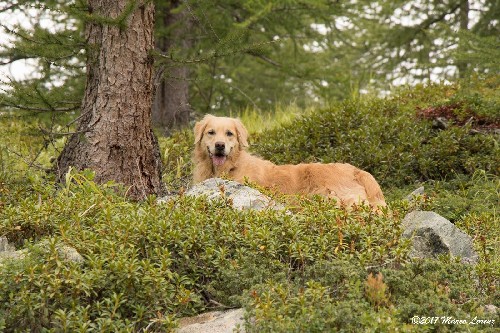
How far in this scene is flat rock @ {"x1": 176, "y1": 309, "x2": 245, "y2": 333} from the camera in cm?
394

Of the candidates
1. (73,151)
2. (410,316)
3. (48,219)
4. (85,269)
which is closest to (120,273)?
(85,269)

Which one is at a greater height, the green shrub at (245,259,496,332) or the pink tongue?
the pink tongue

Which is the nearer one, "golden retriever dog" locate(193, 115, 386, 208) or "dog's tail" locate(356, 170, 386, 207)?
"dog's tail" locate(356, 170, 386, 207)

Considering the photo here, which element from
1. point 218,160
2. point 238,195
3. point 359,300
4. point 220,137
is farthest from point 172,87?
point 359,300

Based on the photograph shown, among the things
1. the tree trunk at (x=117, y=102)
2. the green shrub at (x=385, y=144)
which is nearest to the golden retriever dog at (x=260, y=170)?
A: the green shrub at (x=385, y=144)

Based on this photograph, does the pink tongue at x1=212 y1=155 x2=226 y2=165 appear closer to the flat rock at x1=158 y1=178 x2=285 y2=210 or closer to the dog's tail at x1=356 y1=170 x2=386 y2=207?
the flat rock at x1=158 y1=178 x2=285 y2=210

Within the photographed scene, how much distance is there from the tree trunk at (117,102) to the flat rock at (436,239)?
2734mm

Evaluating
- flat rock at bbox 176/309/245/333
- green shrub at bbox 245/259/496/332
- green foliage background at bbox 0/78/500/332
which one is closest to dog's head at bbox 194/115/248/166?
green foliage background at bbox 0/78/500/332

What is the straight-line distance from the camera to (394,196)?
796 cm

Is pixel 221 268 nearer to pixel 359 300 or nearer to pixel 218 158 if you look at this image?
pixel 359 300

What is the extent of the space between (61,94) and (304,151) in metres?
3.90

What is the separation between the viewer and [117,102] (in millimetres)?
6484

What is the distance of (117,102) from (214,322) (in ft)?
10.2

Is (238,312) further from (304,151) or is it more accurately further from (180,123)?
(180,123)
